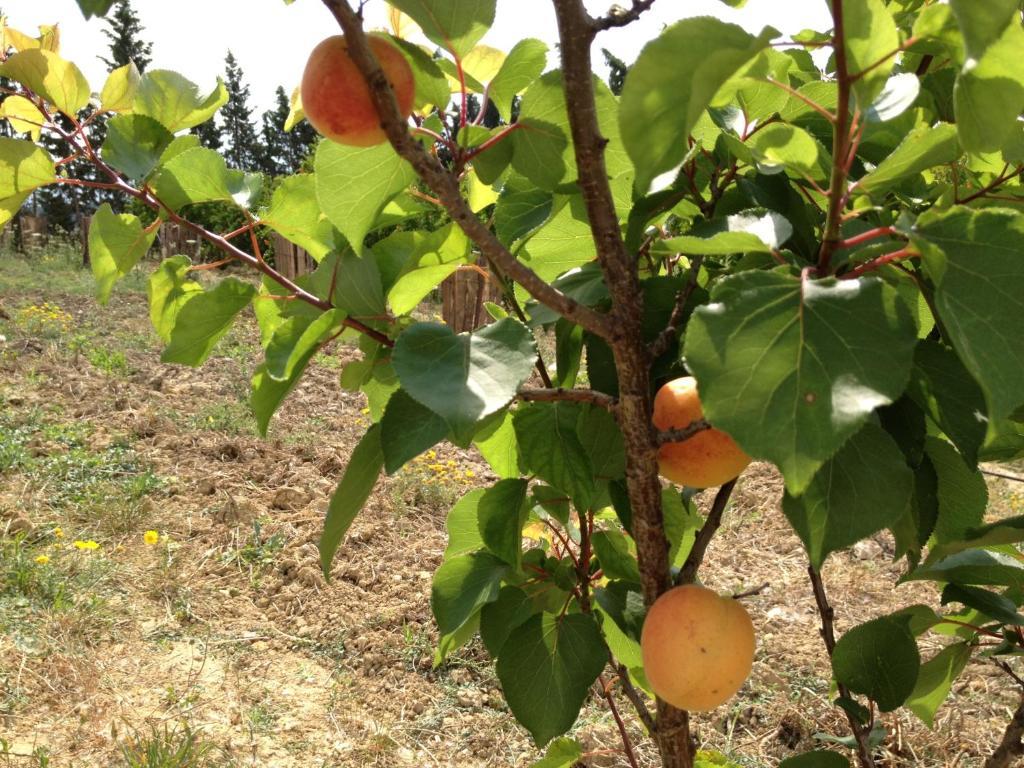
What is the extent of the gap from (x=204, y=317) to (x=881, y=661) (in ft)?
2.54

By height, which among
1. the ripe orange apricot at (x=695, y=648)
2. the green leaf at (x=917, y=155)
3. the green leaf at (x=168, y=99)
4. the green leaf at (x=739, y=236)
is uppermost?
the green leaf at (x=168, y=99)

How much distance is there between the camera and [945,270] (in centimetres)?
49

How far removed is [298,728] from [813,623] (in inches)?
72.1

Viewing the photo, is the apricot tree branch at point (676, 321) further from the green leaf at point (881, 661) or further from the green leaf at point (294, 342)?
the green leaf at point (881, 661)

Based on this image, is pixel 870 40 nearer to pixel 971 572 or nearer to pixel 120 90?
pixel 971 572

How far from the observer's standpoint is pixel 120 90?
36.6 inches

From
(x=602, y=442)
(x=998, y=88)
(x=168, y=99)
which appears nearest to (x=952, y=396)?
(x=998, y=88)

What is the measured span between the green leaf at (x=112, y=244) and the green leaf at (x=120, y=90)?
5.6 inches

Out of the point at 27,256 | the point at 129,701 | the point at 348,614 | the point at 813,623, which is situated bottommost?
the point at 813,623

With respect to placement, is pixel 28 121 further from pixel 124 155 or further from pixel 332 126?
pixel 332 126

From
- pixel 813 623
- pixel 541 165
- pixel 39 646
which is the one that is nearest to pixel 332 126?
pixel 541 165

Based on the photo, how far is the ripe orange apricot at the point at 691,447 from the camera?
0.69m

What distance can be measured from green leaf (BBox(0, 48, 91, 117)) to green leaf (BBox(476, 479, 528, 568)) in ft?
2.02

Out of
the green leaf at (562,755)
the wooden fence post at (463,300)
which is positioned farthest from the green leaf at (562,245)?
the wooden fence post at (463,300)
